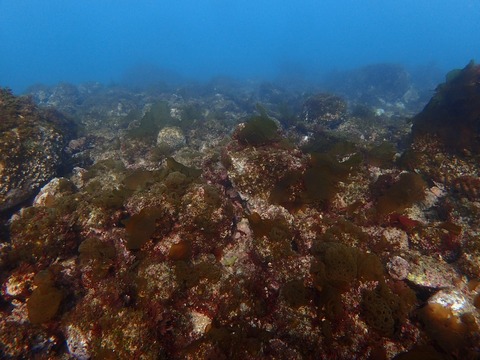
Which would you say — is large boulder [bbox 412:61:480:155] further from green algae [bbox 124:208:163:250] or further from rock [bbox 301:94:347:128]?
green algae [bbox 124:208:163:250]

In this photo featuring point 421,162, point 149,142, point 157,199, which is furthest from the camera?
point 149,142

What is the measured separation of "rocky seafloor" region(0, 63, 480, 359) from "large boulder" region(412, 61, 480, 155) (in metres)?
0.04

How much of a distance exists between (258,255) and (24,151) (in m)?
7.29

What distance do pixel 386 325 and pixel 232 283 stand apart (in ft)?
7.32

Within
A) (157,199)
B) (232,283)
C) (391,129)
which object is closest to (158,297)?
(232,283)

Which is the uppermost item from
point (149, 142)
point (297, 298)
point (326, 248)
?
point (326, 248)

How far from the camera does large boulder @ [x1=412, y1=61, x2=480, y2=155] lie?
6668 millimetres

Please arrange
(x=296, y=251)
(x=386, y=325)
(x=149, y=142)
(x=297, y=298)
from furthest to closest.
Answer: (x=149, y=142) < (x=296, y=251) < (x=297, y=298) < (x=386, y=325)

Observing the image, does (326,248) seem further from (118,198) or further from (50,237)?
(50,237)

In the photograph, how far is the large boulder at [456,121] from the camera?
6.67m

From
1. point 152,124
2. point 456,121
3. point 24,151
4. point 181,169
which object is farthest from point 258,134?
point 152,124

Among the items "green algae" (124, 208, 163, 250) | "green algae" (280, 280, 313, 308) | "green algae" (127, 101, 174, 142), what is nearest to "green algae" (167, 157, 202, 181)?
"green algae" (124, 208, 163, 250)

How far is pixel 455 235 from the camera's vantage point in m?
4.97

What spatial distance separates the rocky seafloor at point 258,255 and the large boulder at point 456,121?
0.04 meters
